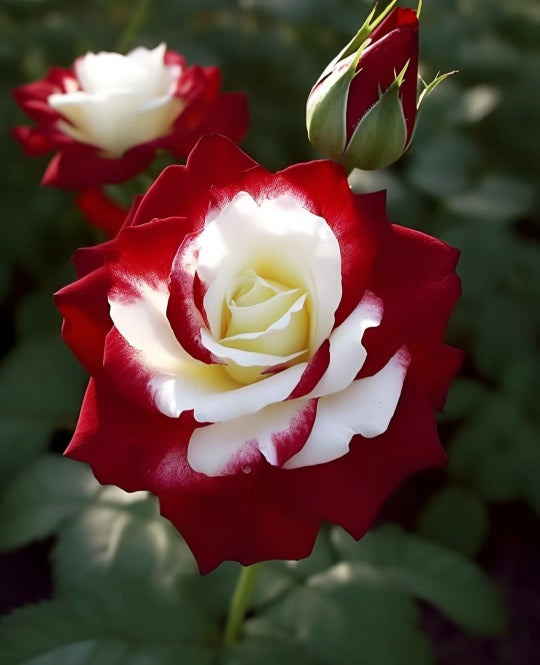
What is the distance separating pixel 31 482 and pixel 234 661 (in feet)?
1.28

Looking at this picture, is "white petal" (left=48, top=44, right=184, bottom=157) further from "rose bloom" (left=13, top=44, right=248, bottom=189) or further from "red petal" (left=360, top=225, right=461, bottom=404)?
"red petal" (left=360, top=225, right=461, bottom=404)

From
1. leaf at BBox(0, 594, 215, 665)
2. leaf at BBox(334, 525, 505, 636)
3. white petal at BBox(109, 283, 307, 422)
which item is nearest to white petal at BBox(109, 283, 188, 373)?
white petal at BBox(109, 283, 307, 422)

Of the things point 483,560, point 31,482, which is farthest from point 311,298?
point 483,560

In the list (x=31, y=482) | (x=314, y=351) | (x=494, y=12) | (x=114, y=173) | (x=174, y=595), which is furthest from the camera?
(x=494, y=12)

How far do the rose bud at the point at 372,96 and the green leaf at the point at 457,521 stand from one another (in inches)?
31.4

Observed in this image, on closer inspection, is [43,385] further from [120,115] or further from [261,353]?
[261,353]

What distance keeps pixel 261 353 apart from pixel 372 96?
0.22m

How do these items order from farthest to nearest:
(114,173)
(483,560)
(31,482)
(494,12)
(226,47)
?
(494,12), (226,47), (483,560), (31,482), (114,173)

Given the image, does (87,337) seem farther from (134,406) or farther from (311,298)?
(311,298)

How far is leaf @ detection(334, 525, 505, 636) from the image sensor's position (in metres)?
1.05

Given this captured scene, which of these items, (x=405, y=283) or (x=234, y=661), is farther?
(x=234, y=661)

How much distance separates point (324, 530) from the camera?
1.21 m

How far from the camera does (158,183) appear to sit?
616 mm

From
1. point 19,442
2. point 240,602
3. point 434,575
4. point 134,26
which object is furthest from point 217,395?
point 134,26
